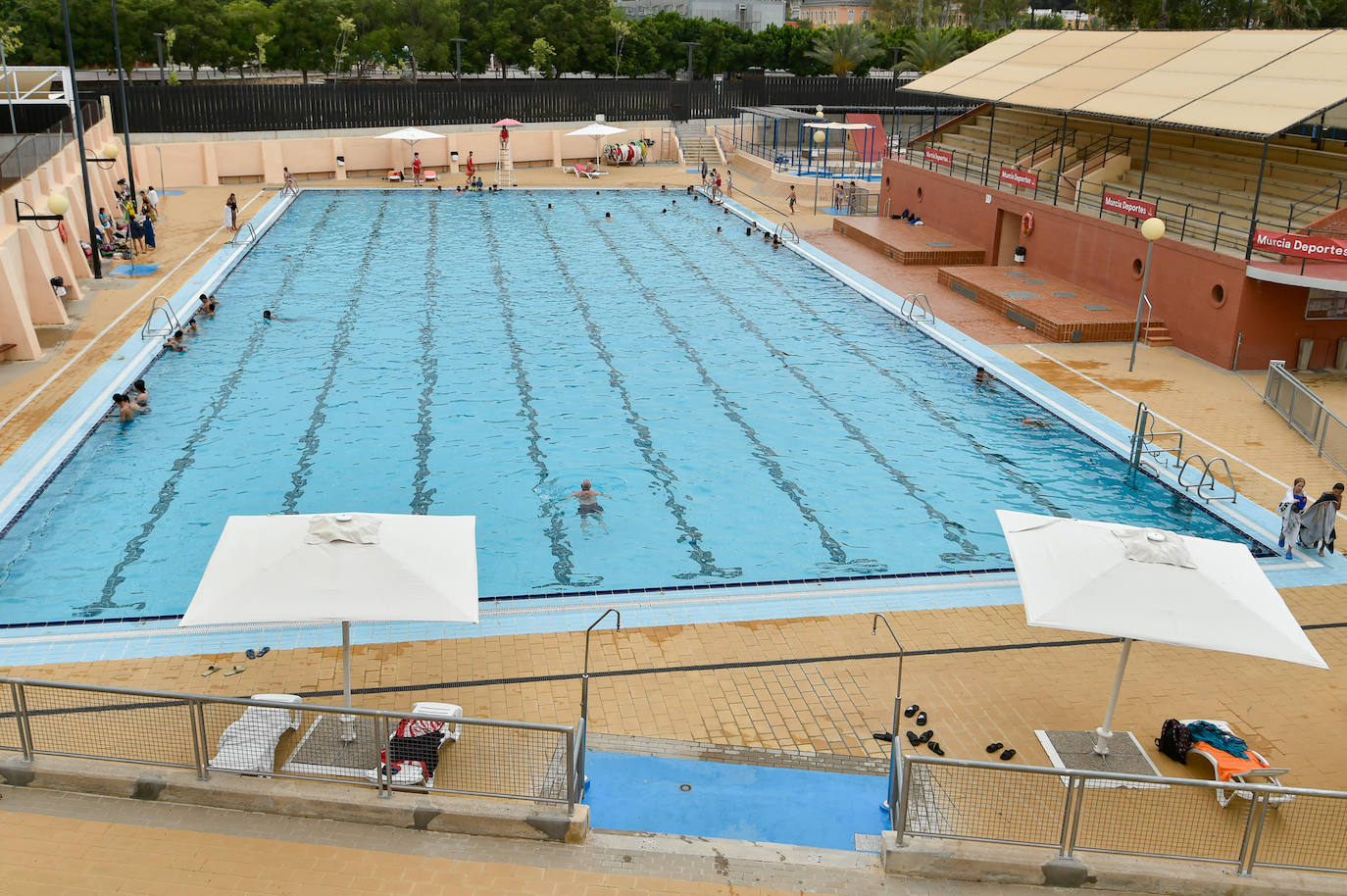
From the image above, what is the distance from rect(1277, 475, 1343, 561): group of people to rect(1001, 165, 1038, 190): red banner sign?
1409cm

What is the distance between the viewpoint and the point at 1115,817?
256 inches

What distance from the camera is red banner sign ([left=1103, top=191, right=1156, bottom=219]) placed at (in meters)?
19.7

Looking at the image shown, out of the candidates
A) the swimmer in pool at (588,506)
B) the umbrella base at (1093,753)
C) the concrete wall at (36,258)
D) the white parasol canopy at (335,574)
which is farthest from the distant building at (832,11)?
the white parasol canopy at (335,574)

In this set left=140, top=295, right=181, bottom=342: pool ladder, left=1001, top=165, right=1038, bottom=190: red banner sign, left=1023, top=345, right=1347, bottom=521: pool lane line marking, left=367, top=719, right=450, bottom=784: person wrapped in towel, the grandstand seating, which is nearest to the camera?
left=367, top=719, right=450, bottom=784: person wrapped in towel

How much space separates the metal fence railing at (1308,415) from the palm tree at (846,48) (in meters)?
45.6

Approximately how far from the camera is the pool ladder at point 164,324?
18.7m

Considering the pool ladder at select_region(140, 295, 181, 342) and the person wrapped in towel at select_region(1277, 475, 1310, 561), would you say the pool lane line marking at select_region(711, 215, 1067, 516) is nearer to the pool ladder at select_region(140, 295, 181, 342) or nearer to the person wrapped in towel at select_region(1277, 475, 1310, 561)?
the person wrapped in towel at select_region(1277, 475, 1310, 561)

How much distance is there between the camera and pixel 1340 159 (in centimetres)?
1975

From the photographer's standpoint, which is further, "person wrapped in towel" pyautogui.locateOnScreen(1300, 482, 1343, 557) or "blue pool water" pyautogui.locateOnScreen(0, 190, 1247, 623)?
"blue pool water" pyautogui.locateOnScreen(0, 190, 1247, 623)

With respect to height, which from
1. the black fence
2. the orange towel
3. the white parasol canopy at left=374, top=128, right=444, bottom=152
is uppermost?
the black fence

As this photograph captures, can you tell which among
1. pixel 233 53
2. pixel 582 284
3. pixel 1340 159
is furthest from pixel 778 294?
pixel 233 53

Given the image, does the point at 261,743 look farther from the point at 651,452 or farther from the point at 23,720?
the point at 651,452

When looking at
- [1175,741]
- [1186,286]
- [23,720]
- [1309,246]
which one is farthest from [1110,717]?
[1186,286]

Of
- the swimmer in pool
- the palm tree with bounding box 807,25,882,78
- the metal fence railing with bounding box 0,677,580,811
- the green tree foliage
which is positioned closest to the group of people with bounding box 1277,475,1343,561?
the swimmer in pool
